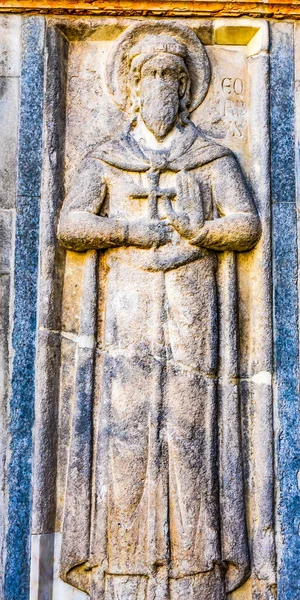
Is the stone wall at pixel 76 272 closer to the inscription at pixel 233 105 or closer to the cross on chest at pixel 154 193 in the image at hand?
the inscription at pixel 233 105

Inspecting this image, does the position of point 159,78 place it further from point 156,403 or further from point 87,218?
point 156,403

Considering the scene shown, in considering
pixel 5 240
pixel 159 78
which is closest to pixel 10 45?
pixel 159 78

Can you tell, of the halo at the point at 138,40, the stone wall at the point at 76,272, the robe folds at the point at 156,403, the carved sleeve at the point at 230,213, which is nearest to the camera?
the robe folds at the point at 156,403

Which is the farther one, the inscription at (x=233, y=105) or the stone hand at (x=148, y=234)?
the inscription at (x=233, y=105)

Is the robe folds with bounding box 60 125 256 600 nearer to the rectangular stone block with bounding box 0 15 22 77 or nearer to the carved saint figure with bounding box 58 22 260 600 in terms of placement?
the carved saint figure with bounding box 58 22 260 600

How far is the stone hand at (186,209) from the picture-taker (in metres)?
5.12

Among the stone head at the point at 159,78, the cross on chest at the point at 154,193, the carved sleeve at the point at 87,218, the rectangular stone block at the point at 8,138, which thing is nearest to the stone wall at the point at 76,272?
the rectangular stone block at the point at 8,138

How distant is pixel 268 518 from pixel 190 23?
3242 mm

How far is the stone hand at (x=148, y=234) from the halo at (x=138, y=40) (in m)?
0.92

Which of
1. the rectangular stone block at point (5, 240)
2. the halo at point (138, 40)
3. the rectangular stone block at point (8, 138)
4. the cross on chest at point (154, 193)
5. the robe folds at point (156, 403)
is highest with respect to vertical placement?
the halo at point (138, 40)

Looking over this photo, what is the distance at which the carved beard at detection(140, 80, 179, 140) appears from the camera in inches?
209

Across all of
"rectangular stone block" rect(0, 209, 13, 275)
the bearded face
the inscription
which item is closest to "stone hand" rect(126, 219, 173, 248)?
the bearded face

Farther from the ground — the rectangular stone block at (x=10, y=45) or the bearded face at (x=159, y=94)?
the rectangular stone block at (x=10, y=45)

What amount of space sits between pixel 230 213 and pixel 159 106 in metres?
0.83
